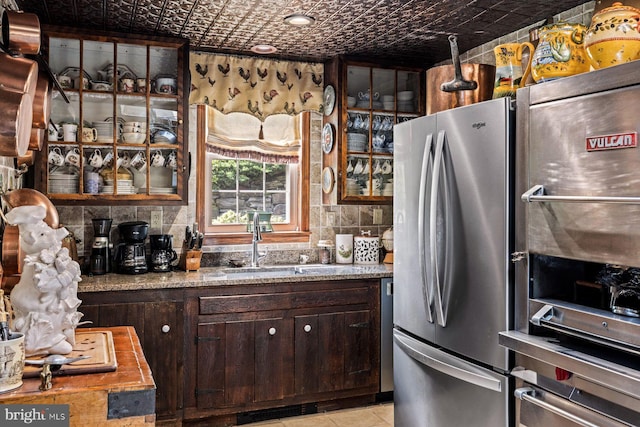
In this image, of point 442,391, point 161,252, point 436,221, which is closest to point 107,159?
point 161,252

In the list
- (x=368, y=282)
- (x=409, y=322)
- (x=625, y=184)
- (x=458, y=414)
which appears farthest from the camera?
(x=368, y=282)

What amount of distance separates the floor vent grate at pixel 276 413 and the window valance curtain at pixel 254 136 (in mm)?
1748

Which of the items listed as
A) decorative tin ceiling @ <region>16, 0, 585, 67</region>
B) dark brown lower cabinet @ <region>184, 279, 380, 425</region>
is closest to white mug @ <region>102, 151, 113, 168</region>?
decorative tin ceiling @ <region>16, 0, 585, 67</region>

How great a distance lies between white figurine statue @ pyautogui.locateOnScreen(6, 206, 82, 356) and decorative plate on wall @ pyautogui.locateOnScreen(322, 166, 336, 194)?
2.58m

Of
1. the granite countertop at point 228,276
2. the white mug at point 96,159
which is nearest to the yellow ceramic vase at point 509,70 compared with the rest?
the granite countertop at point 228,276

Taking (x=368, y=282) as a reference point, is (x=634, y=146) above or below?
above

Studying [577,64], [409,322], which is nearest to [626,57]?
[577,64]

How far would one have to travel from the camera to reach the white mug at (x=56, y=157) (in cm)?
327

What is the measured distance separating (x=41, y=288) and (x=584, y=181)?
1.66 metres

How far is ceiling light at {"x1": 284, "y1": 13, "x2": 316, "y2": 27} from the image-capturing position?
3.06 metres

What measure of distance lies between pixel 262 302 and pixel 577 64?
7.07 feet

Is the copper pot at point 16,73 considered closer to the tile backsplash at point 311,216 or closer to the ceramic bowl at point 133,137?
the ceramic bowl at point 133,137

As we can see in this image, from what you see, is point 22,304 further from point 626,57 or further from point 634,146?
point 626,57

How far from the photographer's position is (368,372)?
3623 mm
